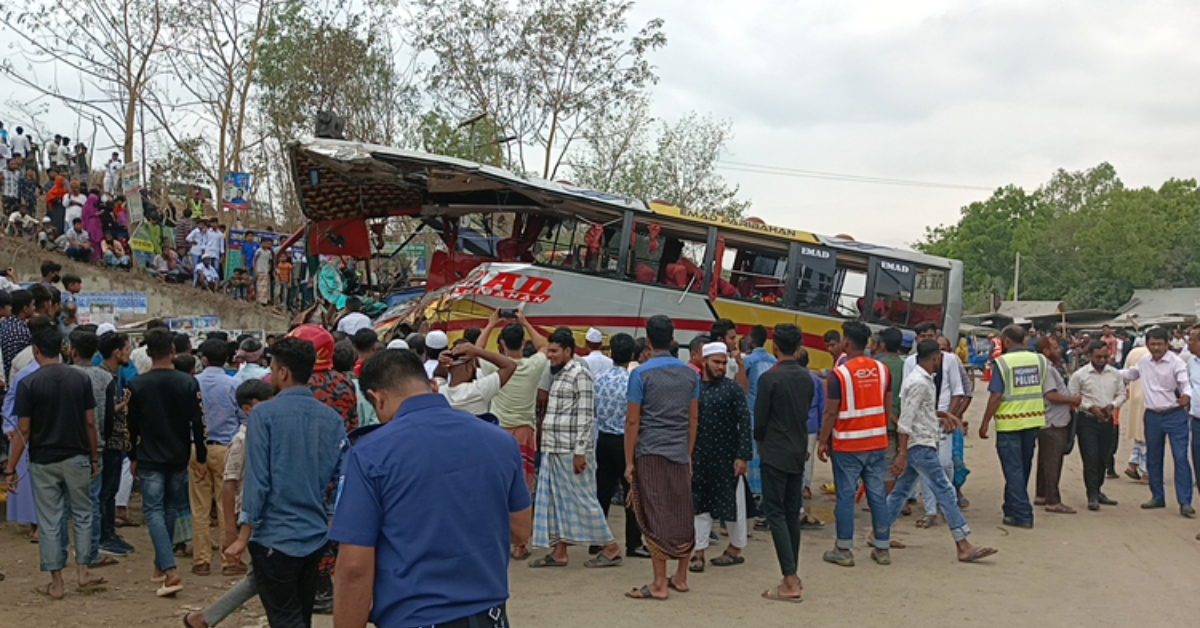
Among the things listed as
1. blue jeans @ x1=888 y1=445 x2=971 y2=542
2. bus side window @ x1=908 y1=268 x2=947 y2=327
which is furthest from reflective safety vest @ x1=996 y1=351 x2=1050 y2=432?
bus side window @ x1=908 y1=268 x2=947 y2=327

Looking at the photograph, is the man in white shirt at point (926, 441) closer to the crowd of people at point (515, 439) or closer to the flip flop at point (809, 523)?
the crowd of people at point (515, 439)

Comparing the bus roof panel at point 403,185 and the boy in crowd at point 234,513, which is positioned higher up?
the bus roof panel at point 403,185

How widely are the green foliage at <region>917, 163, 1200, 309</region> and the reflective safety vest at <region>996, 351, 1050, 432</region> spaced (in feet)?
174

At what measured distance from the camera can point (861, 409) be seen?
7.44 m

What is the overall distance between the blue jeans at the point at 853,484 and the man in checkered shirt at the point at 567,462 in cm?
181

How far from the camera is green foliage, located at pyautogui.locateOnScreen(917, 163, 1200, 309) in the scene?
5819 centimetres

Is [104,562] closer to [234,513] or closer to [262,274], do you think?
[234,513]

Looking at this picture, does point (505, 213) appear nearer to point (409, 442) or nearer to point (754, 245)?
point (754, 245)

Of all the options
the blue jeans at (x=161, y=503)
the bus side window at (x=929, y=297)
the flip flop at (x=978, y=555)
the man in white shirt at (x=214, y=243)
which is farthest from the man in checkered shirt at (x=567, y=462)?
the man in white shirt at (x=214, y=243)

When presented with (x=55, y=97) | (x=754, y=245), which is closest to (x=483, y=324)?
(x=754, y=245)

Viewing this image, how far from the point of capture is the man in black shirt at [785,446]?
669 cm

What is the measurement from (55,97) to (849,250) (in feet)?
66.6

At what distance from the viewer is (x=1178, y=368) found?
9.83 metres

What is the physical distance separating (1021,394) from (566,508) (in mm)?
4630
